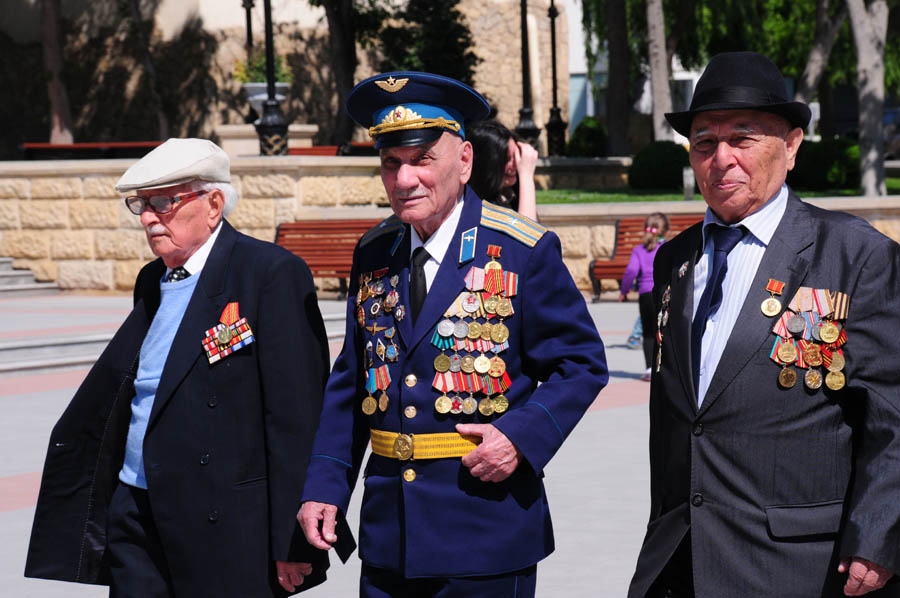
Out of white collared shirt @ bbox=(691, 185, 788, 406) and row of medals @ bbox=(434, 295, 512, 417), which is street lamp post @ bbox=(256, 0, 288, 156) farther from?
white collared shirt @ bbox=(691, 185, 788, 406)

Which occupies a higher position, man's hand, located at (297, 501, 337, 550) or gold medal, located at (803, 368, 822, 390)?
gold medal, located at (803, 368, 822, 390)

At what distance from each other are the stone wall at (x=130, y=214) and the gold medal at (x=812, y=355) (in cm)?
1659

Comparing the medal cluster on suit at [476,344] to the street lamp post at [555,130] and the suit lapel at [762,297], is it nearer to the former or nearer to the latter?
the suit lapel at [762,297]

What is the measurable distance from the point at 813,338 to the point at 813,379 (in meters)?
0.10

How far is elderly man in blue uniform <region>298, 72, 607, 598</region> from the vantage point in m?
3.60

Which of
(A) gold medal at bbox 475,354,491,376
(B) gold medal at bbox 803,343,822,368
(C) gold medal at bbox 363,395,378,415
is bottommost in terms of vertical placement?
(C) gold medal at bbox 363,395,378,415

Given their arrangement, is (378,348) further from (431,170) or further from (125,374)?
(125,374)

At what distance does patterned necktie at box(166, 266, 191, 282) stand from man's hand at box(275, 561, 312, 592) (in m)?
0.96

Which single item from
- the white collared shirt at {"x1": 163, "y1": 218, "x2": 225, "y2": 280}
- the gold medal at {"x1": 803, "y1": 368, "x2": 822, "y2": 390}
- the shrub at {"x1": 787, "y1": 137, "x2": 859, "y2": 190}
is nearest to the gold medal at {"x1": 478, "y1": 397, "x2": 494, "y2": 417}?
the gold medal at {"x1": 803, "y1": 368, "x2": 822, "y2": 390}

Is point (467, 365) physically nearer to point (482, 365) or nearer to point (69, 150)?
point (482, 365)

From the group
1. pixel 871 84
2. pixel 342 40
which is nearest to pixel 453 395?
pixel 871 84

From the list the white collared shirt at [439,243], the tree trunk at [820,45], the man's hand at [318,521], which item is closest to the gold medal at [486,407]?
the white collared shirt at [439,243]

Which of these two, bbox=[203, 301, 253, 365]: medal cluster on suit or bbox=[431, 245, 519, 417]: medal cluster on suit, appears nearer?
bbox=[431, 245, 519, 417]: medal cluster on suit

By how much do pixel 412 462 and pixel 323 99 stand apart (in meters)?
37.7
